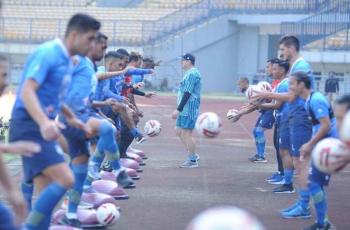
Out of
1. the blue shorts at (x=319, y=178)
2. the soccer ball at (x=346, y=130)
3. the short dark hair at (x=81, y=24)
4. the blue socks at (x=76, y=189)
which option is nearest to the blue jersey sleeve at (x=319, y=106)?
the blue shorts at (x=319, y=178)

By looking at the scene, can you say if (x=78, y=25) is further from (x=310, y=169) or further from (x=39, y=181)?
(x=310, y=169)

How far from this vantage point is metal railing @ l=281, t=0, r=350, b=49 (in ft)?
127

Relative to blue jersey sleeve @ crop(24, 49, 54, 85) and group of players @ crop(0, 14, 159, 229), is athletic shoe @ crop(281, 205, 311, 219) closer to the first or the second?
group of players @ crop(0, 14, 159, 229)

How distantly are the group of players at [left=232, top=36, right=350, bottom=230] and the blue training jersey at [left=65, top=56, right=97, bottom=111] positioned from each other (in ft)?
7.70

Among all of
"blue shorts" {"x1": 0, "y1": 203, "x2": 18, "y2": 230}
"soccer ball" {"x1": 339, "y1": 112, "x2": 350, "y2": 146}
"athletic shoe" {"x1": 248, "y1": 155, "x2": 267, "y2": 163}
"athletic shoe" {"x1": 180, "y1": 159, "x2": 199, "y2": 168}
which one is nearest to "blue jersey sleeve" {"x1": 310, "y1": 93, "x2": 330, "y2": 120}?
"soccer ball" {"x1": 339, "y1": 112, "x2": 350, "y2": 146}

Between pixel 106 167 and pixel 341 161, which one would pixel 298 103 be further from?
pixel 106 167

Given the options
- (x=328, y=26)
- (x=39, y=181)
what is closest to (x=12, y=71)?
(x=328, y=26)

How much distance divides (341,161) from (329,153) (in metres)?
0.18

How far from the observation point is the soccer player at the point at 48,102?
303 inches

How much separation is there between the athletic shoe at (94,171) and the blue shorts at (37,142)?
4.13m

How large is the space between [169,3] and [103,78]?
41.6 metres

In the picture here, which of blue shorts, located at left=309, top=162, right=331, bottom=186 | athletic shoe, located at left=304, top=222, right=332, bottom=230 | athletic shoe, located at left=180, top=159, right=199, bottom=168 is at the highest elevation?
blue shorts, located at left=309, top=162, right=331, bottom=186

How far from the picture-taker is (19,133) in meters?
7.88

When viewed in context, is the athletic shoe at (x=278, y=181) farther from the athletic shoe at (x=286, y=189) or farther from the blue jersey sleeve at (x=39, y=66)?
the blue jersey sleeve at (x=39, y=66)
